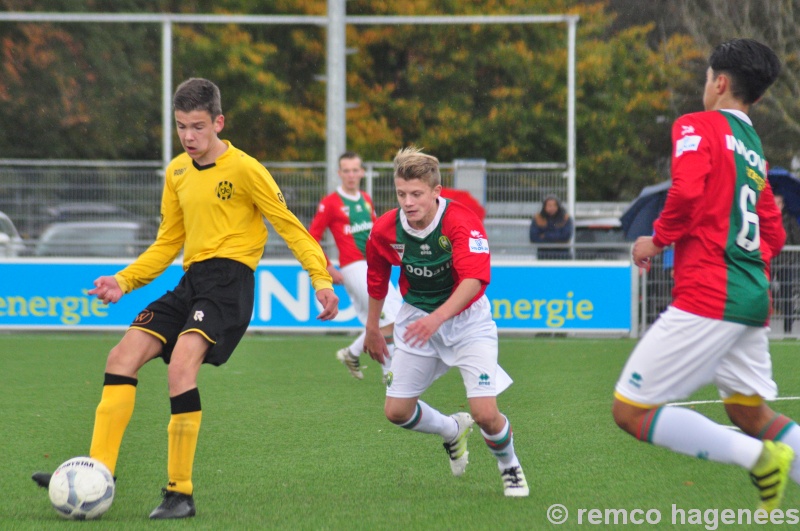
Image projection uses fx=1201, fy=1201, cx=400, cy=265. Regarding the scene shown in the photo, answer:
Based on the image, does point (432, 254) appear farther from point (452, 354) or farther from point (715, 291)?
point (715, 291)

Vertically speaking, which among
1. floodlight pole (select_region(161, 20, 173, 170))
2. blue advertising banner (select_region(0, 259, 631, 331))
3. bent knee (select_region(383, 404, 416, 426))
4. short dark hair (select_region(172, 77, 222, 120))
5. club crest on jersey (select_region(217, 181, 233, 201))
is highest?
floodlight pole (select_region(161, 20, 173, 170))

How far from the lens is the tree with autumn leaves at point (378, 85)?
29547mm

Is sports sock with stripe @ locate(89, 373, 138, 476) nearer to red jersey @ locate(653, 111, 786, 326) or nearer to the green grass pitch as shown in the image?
the green grass pitch

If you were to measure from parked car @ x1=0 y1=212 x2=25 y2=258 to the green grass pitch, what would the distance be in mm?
4338

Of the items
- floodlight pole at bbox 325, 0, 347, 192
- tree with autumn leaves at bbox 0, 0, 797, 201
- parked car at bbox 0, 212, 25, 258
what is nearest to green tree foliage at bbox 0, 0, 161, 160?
tree with autumn leaves at bbox 0, 0, 797, 201

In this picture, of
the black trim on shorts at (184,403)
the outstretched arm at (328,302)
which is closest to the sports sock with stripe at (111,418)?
the black trim on shorts at (184,403)

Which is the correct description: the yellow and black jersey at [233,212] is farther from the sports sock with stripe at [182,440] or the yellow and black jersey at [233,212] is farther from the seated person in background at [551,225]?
the seated person in background at [551,225]

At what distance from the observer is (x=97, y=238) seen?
16.2m

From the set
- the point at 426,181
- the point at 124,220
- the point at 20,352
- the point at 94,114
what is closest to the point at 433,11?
the point at 94,114

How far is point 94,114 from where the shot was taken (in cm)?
2998

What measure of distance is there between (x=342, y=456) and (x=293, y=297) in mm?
8271

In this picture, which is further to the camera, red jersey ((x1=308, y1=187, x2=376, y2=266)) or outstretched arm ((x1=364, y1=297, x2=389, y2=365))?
red jersey ((x1=308, y1=187, x2=376, y2=266))

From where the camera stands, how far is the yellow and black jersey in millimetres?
5641

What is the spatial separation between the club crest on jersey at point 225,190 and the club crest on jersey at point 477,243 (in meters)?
1.16
